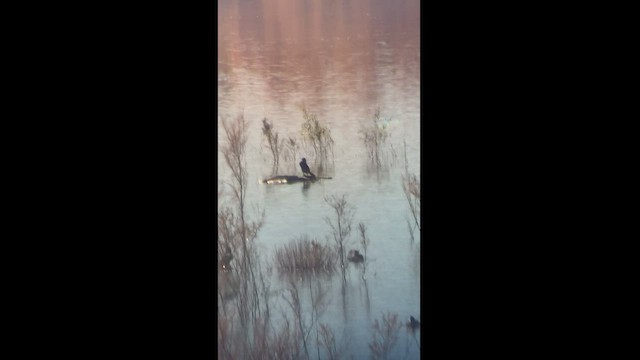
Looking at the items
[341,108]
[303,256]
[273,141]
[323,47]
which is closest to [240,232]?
[303,256]

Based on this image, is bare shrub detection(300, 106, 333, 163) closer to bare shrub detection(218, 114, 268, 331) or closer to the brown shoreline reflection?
the brown shoreline reflection

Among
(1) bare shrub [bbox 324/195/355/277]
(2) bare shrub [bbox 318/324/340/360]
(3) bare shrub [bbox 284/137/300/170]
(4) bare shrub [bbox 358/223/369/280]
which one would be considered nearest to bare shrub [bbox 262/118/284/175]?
(3) bare shrub [bbox 284/137/300/170]

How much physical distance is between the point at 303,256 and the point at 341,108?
22.3 inches

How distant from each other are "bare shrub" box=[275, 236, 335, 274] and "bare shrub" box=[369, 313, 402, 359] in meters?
0.29

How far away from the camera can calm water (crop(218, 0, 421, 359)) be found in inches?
118

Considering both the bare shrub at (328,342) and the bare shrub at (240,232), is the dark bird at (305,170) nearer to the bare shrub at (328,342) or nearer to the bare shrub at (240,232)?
the bare shrub at (240,232)

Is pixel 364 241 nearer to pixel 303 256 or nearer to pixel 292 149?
pixel 303 256

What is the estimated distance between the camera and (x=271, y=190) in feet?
9.90
